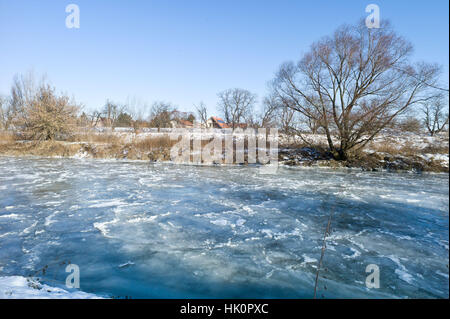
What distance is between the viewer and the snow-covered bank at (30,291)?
2570 millimetres

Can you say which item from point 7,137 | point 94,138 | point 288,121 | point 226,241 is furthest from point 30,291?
point 7,137

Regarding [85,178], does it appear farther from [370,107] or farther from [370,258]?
[370,107]

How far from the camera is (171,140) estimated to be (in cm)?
2095

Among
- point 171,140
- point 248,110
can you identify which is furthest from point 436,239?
point 248,110

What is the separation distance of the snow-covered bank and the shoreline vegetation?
15140 mm

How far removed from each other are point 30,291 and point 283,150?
18498 mm

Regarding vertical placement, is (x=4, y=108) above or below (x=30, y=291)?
above

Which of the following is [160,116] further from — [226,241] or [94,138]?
[226,241]

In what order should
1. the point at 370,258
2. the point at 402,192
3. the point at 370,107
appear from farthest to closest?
1. the point at 370,107
2. the point at 402,192
3. the point at 370,258

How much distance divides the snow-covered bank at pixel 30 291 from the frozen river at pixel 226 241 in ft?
0.79

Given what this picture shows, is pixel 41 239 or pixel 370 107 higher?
pixel 370 107

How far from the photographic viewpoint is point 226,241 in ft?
15.2
